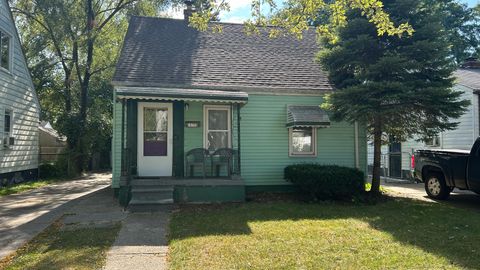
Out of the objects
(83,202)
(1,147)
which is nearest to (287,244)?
(83,202)

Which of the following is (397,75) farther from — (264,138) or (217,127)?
(217,127)

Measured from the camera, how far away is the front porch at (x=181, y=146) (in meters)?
9.59

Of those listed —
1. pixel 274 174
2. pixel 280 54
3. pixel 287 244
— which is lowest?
pixel 287 244

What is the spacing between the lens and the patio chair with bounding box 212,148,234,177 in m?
10.2

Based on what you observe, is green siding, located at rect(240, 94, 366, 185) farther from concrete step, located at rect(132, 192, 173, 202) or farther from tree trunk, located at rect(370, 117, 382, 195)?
concrete step, located at rect(132, 192, 173, 202)

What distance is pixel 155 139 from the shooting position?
10828 millimetres

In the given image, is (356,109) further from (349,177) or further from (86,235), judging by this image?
(86,235)

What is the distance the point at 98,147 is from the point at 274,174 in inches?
557

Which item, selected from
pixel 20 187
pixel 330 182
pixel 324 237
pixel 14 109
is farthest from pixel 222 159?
pixel 14 109

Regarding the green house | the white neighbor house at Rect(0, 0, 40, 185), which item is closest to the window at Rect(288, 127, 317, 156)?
the green house

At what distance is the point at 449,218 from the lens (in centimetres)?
781

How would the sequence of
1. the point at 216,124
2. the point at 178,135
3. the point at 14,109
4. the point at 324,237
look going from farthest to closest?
the point at 14,109
the point at 216,124
the point at 178,135
the point at 324,237

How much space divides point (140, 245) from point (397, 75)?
7892 millimetres

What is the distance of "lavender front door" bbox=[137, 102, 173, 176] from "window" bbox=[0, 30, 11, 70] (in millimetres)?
6288
